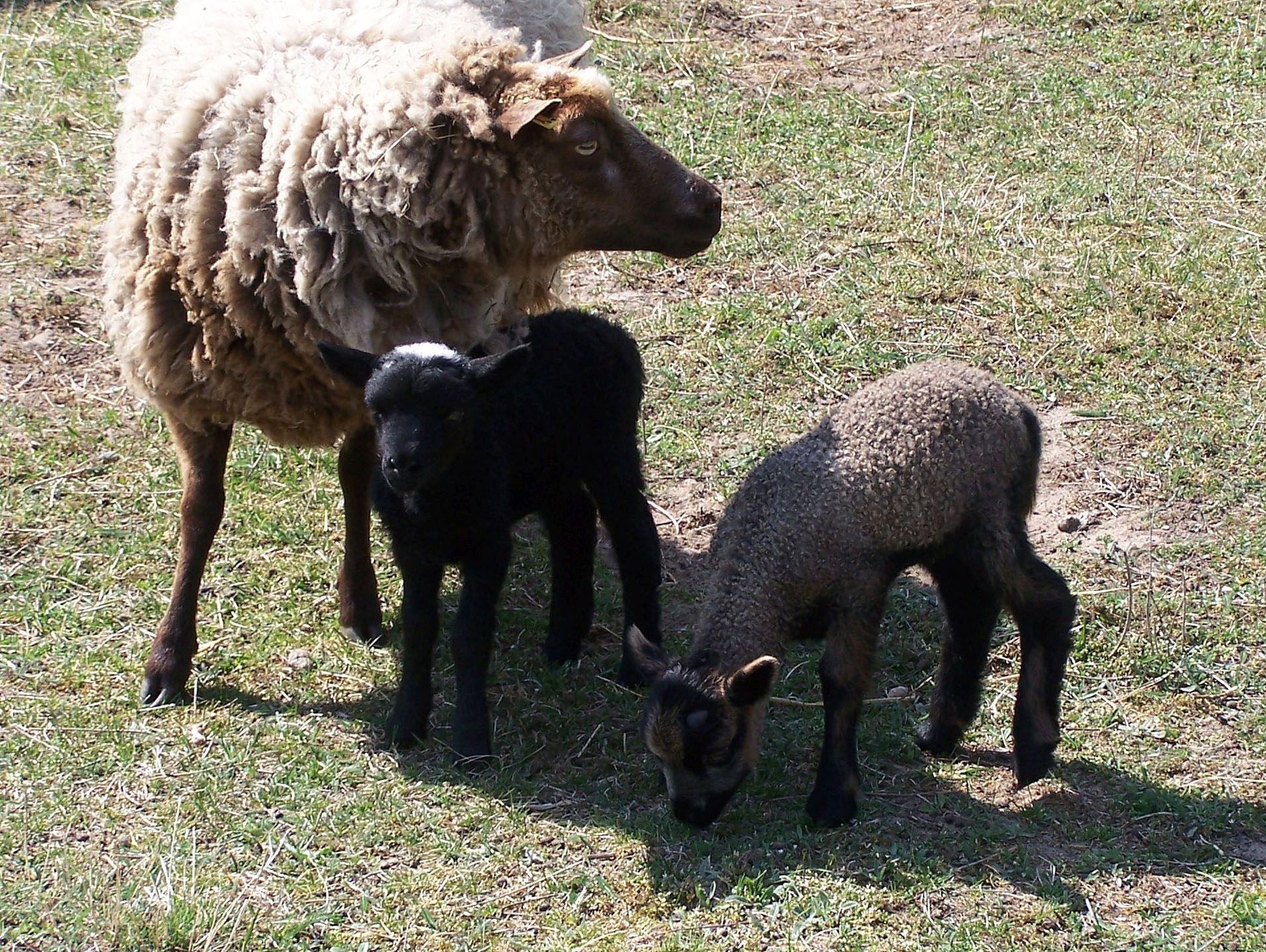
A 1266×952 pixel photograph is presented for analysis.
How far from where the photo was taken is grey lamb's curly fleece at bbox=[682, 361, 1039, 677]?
509 centimetres

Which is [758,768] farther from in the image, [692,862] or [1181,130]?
[1181,130]

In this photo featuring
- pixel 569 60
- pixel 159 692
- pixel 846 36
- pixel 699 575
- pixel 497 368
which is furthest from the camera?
pixel 846 36

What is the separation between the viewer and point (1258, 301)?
8.04 metres

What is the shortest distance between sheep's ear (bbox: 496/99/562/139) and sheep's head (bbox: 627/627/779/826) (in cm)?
201

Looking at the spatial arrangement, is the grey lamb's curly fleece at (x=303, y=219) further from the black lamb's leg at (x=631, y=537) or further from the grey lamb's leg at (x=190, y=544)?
the black lamb's leg at (x=631, y=537)

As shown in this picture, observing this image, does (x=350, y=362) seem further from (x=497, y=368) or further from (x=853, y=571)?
(x=853, y=571)

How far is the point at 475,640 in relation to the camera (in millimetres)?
5238

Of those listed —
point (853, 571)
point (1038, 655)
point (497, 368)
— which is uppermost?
point (497, 368)

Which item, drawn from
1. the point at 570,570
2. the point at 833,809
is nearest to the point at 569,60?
the point at 570,570

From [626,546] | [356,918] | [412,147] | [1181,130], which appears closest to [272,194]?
[412,147]

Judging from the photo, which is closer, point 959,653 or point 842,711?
point 842,711

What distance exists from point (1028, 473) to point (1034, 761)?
1.03 metres

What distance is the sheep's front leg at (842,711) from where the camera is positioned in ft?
16.4

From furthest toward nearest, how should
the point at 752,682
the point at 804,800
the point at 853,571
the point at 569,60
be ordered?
the point at 569,60 < the point at 804,800 < the point at 853,571 < the point at 752,682
